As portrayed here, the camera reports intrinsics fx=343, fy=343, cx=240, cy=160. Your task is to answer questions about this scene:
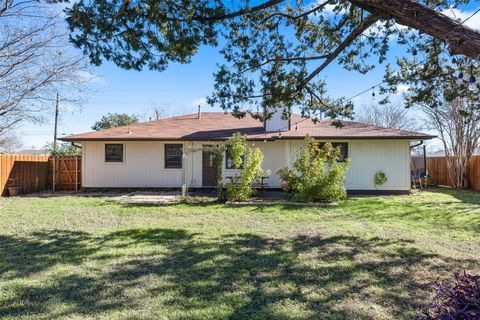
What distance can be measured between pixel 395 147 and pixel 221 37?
10106 millimetres

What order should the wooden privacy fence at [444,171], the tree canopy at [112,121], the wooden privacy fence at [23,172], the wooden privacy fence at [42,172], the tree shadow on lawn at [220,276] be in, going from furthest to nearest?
the tree canopy at [112,121] < the wooden privacy fence at [444,171] < the wooden privacy fence at [42,172] < the wooden privacy fence at [23,172] < the tree shadow on lawn at [220,276]

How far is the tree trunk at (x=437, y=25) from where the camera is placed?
3.46 metres

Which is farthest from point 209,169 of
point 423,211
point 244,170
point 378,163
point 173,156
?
point 423,211

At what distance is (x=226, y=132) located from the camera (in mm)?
Result: 15797

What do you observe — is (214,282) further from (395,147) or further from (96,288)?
(395,147)

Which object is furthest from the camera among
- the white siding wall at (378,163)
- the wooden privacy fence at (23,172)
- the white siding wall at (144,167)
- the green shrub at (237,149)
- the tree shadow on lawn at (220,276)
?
the white siding wall at (144,167)

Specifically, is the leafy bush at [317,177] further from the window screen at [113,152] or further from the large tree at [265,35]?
the window screen at [113,152]

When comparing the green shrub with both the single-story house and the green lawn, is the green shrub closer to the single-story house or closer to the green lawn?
the green lawn

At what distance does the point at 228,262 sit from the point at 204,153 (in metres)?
10.6

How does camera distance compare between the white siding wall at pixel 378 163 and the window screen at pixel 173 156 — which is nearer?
the white siding wall at pixel 378 163

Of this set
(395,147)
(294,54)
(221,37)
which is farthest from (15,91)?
(395,147)

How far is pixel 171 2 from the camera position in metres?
5.71

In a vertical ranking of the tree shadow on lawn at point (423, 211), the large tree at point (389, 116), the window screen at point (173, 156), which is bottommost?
the tree shadow on lawn at point (423, 211)

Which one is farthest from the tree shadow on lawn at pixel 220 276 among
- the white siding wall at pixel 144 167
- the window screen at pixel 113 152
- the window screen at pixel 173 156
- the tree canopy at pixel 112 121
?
the tree canopy at pixel 112 121
